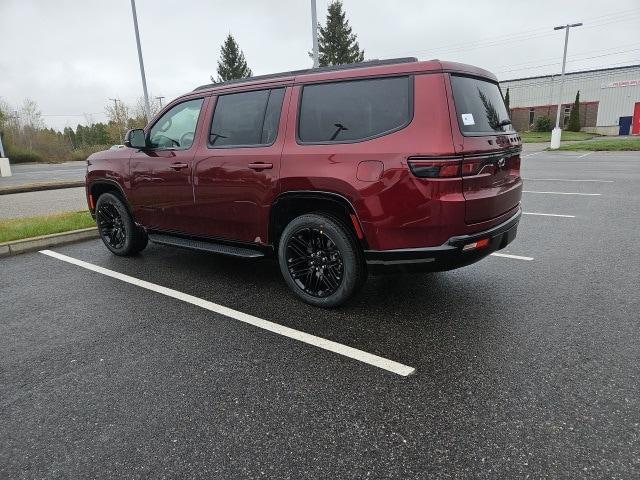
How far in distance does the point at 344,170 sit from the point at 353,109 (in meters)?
0.51

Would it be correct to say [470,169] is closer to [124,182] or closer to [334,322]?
[334,322]

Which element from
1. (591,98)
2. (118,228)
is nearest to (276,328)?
(118,228)

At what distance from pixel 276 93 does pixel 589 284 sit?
3424 millimetres

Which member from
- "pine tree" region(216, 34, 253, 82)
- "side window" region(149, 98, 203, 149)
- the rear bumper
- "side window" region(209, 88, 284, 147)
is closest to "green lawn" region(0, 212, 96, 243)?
"side window" region(149, 98, 203, 149)

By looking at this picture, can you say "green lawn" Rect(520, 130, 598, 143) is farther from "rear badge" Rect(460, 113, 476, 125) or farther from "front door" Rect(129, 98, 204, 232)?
"rear badge" Rect(460, 113, 476, 125)

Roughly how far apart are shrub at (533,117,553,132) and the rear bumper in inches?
2031

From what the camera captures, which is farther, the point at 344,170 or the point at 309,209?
the point at 309,209

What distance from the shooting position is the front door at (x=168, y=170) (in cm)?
455

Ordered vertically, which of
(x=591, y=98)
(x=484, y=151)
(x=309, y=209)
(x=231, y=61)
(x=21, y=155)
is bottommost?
(x=21, y=155)

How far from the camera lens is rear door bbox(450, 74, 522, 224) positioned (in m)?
3.17

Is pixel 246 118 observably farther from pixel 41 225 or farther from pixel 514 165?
pixel 41 225

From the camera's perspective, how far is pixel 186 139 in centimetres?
459

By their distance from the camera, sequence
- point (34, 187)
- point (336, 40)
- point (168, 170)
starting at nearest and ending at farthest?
point (168, 170)
point (34, 187)
point (336, 40)

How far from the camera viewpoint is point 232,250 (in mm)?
4320
